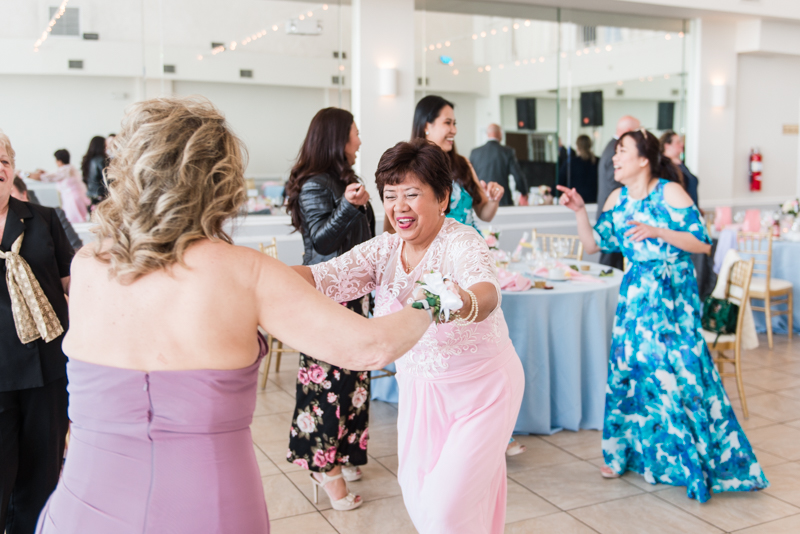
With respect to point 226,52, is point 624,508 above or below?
below

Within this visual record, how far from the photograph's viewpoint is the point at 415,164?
85.2 inches

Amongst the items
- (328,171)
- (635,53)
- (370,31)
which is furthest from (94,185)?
(635,53)

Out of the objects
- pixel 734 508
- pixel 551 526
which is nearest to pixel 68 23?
pixel 551 526

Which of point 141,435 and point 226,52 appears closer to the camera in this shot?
point 141,435

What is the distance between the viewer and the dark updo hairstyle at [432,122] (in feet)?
12.0

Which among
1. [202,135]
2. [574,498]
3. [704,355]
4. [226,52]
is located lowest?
[574,498]

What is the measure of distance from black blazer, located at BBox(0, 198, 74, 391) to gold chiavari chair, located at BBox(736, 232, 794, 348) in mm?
5562

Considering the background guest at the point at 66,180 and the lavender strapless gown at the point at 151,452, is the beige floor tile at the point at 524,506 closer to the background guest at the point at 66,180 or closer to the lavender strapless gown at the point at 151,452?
the lavender strapless gown at the point at 151,452

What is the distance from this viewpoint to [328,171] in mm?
3205

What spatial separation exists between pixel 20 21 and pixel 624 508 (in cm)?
683

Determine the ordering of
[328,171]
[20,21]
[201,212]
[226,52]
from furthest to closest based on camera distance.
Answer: [226,52] → [20,21] → [328,171] → [201,212]

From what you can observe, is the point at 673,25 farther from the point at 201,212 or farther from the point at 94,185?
the point at 201,212

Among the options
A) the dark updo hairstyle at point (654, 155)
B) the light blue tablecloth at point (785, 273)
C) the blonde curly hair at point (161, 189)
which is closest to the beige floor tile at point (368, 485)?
the dark updo hairstyle at point (654, 155)

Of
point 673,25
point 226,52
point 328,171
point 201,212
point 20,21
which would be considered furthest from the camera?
point 673,25
